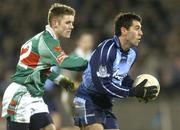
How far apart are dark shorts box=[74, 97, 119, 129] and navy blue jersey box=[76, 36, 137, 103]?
120 mm

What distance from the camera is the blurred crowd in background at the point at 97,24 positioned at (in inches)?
637

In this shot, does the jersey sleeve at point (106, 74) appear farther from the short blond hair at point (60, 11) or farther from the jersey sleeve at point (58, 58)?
the short blond hair at point (60, 11)

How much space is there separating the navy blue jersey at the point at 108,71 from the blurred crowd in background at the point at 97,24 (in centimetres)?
658

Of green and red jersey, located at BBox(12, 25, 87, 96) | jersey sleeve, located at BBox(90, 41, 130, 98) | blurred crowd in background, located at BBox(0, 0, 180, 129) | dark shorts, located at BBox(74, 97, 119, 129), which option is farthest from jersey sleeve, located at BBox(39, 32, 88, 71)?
blurred crowd in background, located at BBox(0, 0, 180, 129)

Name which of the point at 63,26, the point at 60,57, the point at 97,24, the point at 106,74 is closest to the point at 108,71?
the point at 106,74

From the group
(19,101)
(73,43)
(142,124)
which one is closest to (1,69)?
(73,43)

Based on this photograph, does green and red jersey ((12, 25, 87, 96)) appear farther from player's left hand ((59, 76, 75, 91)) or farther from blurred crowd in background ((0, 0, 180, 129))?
blurred crowd in background ((0, 0, 180, 129))

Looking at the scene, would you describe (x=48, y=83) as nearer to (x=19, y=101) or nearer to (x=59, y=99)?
(x=59, y=99)

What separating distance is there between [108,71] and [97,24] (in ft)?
27.6

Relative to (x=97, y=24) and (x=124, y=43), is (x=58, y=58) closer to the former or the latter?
(x=124, y=43)

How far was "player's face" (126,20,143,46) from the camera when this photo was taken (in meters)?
9.02

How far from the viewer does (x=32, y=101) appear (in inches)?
352

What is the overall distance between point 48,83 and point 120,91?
4855mm

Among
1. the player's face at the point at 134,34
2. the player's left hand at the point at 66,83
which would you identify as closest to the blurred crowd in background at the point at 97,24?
the player's left hand at the point at 66,83
